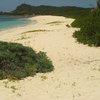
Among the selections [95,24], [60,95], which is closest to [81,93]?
[60,95]

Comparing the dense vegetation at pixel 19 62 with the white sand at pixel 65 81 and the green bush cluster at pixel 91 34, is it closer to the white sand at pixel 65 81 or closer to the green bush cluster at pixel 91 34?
the white sand at pixel 65 81

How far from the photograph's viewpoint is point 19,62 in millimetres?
12391

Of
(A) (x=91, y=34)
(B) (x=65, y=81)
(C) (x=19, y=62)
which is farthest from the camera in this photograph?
(A) (x=91, y=34)

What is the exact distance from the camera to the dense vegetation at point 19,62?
11604mm

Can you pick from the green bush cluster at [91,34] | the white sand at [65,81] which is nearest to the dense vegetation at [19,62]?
the white sand at [65,81]

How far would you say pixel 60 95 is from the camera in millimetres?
9586

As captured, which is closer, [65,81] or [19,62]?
[65,81]

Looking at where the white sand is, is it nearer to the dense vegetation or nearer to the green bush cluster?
the dense vegetation

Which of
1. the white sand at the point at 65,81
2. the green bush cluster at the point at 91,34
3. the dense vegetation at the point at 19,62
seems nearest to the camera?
the white sand at the point at 65,81

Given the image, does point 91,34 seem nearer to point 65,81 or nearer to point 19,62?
point 19,62

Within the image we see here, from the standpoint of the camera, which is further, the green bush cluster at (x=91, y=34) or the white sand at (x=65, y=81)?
the green bush cluster at (x=91, y=34)

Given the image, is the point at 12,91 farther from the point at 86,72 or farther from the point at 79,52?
the point at 79,52

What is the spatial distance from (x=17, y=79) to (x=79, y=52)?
19.3ft

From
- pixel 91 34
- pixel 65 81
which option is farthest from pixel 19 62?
pixel 91 34
